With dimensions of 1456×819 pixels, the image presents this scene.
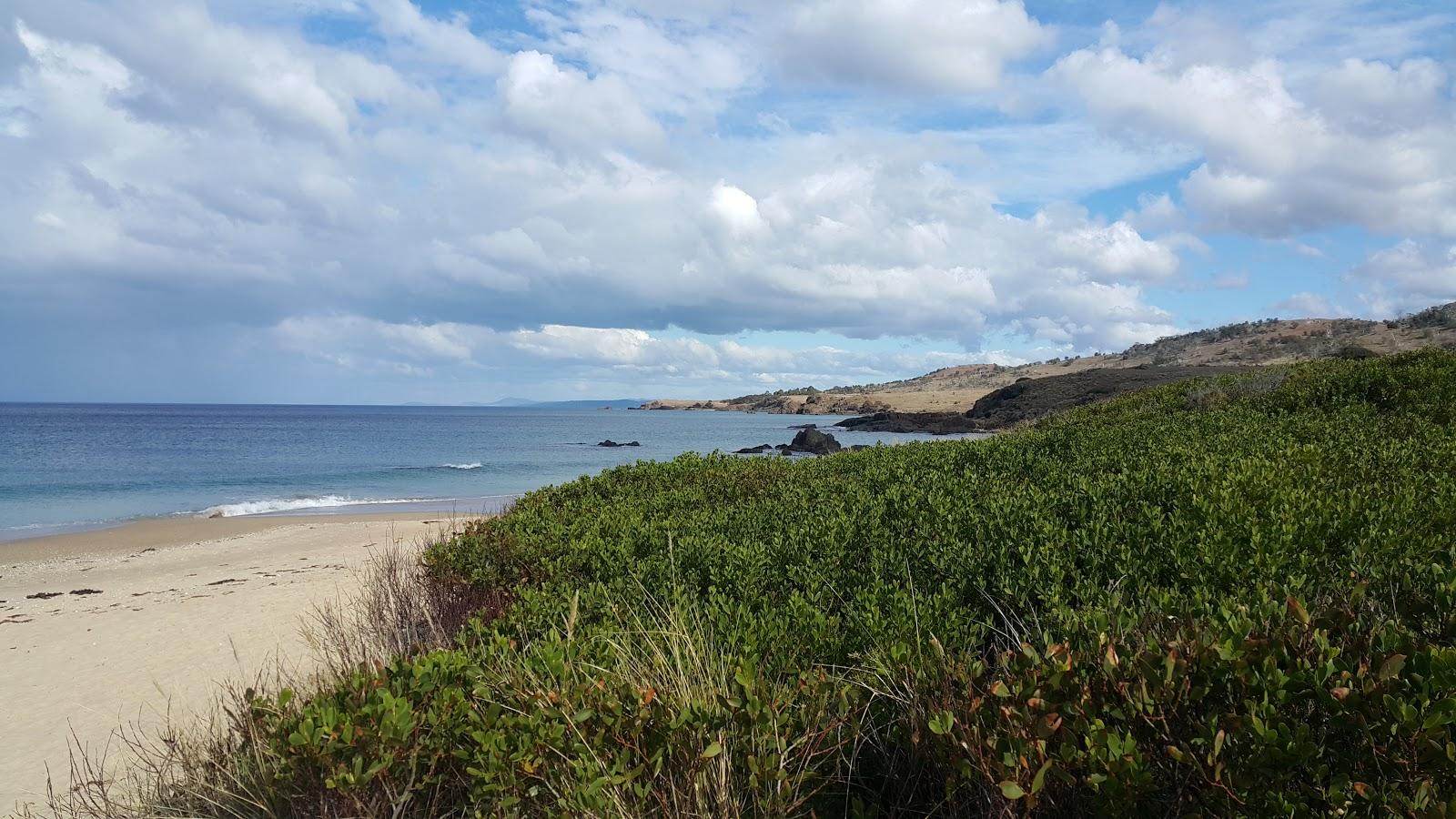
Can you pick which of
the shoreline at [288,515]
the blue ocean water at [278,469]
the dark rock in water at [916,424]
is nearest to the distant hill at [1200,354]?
the dark rock in water at [916,424]

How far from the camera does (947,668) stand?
11.5 feet

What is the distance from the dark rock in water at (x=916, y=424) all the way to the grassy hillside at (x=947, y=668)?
42.2 metres

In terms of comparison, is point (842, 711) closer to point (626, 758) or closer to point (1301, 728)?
point (626, 758)

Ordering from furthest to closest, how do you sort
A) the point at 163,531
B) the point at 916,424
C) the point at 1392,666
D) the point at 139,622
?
the point at 916,424 < the point at 163,531 < the point at 139,622 < the point at 1392,666

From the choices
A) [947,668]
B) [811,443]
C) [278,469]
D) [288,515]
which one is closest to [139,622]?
[947,668]

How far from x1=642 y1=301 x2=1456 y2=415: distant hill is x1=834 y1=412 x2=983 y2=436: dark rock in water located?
22.1 ft

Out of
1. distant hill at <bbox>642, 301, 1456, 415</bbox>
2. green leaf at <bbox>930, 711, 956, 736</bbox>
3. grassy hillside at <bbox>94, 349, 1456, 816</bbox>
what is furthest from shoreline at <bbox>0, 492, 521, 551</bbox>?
distant hill at <bbox>642, 301, 1456, 415</bbox>

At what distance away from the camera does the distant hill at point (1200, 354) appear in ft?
128

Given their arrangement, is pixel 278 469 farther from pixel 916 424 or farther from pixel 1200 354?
pixel 1200 354

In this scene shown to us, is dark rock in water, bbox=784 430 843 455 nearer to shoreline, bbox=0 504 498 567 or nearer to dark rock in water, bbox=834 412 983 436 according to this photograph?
dark rock in water, bbox=834 412 983 436

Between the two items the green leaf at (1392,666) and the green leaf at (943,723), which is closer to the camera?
the green leaf at (1392,666)

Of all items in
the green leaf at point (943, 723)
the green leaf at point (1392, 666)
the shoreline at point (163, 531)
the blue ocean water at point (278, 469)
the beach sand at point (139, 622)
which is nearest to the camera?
the green leaf at point (1392, 666)

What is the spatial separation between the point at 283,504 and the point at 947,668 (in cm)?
3070

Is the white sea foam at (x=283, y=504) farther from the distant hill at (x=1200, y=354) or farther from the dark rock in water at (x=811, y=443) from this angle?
the distant hill at (x=1200, y=354)
